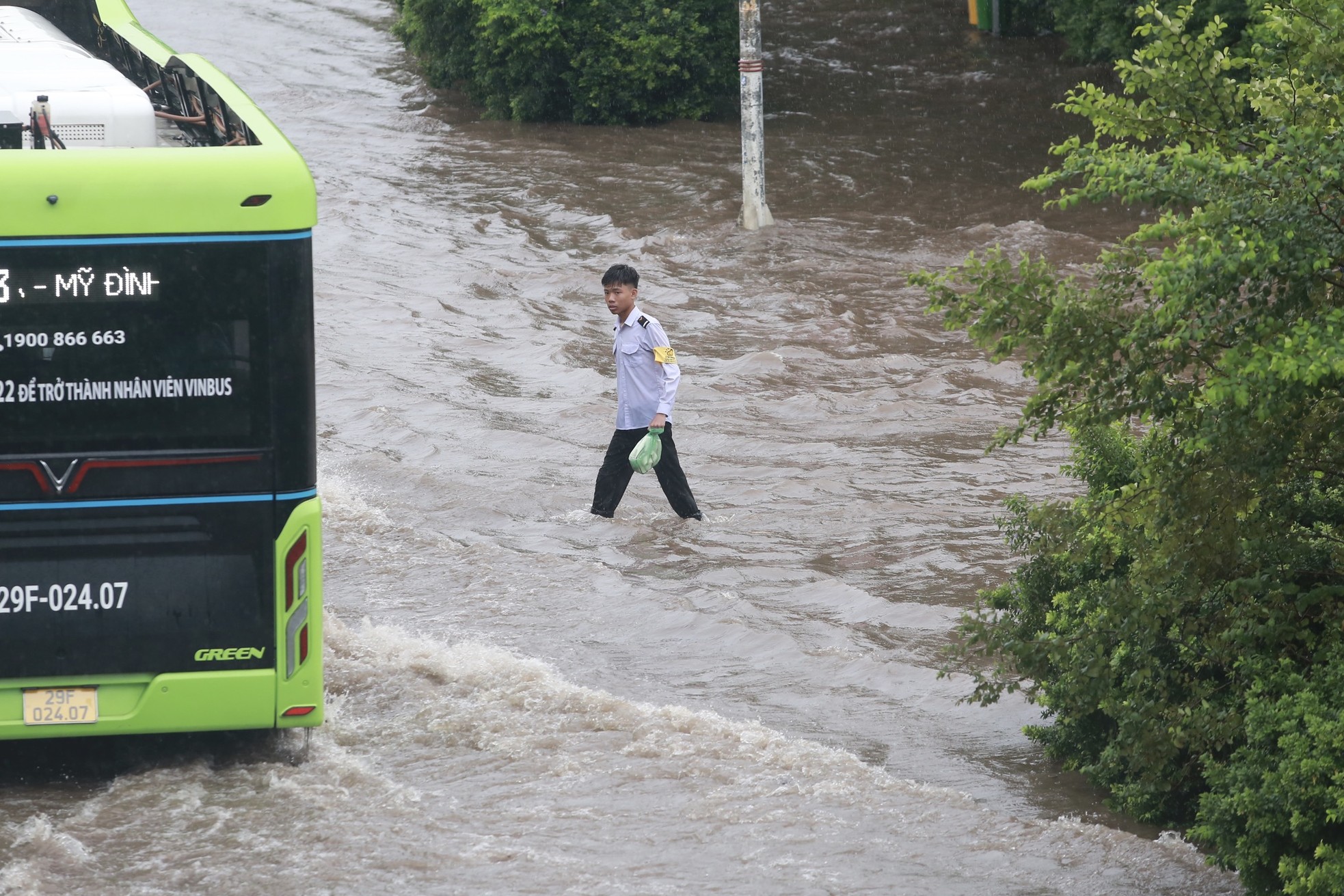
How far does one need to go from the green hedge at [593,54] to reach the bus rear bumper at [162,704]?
23.7 metres

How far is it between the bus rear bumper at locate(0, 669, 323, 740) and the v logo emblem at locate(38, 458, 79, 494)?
846mm

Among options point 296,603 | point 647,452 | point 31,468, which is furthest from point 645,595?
point 31,468

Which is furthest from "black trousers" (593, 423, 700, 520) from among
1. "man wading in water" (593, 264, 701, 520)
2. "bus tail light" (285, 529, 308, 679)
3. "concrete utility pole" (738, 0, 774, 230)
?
"concrete utility pole" (738, 0, 774, 230)

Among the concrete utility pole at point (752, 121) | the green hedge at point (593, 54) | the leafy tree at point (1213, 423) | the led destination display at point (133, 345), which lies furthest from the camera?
the green hedge at point (593, 54)

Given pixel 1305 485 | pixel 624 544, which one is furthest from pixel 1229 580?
pixel 624 544

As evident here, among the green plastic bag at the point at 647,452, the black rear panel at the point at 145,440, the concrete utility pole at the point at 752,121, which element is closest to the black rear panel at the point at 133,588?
the black rear panel at the point at 145,440

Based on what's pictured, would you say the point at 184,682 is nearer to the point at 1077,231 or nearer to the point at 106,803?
the point at 106,803

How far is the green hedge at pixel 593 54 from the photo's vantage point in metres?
29.4

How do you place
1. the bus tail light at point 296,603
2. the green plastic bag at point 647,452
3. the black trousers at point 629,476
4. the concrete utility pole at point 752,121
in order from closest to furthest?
the bus tail light at point 296,603 → the green plastic bag at point 647,452 → the black trousers at point 629,476 → the concrete utility pole at point 752,121

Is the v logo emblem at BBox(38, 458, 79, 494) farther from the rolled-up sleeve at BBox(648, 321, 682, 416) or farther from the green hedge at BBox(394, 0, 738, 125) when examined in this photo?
the green hedge at BBox(394, 0, 738, 125)

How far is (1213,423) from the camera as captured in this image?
17.6 ft

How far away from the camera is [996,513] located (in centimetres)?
1145

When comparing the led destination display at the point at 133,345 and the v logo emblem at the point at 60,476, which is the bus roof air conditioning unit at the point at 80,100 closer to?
the led destination display at the point at 133,345

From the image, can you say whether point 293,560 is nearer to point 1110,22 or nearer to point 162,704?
point 162,704
